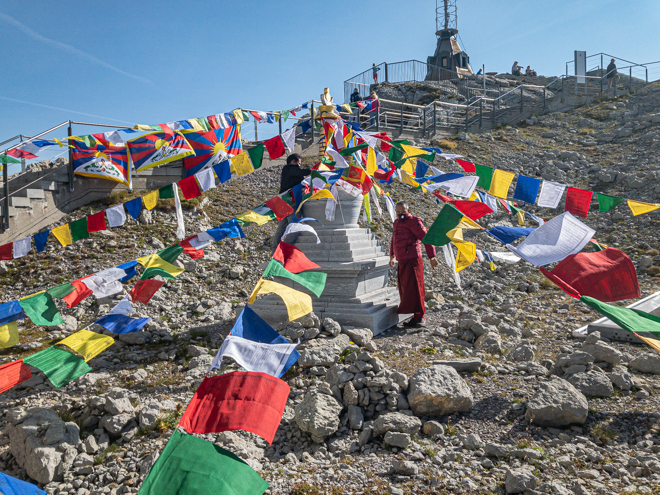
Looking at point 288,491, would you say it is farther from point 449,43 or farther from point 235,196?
point 449,43

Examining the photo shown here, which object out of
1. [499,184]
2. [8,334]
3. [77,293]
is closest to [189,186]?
[77,293]

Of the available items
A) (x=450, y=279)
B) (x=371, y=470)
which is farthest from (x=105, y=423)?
(x=450, y=279)

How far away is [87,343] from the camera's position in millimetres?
4051

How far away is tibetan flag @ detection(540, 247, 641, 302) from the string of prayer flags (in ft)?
7.03

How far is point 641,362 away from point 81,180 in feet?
37.9

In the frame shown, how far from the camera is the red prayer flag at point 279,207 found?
591 centimetres

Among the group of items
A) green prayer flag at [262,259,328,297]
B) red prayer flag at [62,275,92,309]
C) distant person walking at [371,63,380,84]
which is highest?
distant person walking at [371,63,380,84]

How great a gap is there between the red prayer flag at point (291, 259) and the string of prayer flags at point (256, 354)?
0.94 meters

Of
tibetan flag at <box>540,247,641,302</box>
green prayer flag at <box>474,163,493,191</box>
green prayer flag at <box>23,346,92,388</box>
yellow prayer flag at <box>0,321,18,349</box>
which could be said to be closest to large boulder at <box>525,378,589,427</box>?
tibetan flag at <box>540,247,641,302</box>

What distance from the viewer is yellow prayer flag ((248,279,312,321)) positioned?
3075 millimetres

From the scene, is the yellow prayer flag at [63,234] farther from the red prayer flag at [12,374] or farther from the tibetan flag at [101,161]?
the tibetan flag at [101,161]

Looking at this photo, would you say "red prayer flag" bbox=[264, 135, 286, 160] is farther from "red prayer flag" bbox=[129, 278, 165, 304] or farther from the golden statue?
"red prayer flag" bbox=[129, 278, 165, 304]

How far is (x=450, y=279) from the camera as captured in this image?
394 inches

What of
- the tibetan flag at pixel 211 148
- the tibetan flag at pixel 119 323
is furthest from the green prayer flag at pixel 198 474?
the tibetan flag at pixel 211 148
